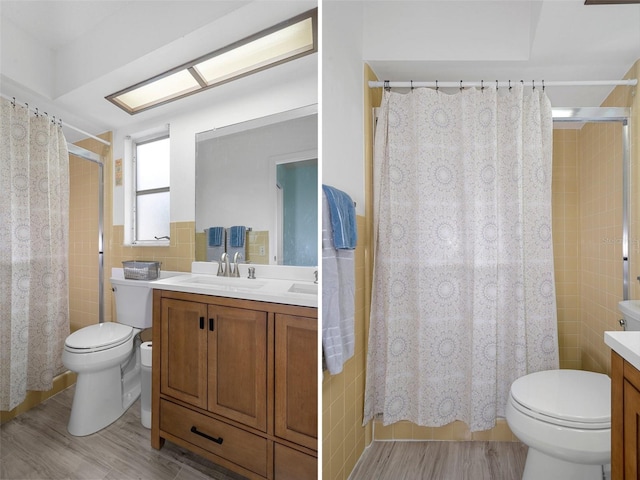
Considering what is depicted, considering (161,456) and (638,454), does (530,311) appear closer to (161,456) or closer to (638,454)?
Result: (638,454)

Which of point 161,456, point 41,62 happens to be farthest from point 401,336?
point 41,62

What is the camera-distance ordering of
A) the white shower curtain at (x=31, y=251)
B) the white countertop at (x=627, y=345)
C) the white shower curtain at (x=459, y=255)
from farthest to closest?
1. the white shower curtain at (x=459, y=255)
2. the white countertop at (x=627, y=345)
3. the white shower curtain at (x=31, y=251)

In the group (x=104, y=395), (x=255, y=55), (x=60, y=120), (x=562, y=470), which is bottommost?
(x=562, y=470)

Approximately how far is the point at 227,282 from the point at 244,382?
0.46ft

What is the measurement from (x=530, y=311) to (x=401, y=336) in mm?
586

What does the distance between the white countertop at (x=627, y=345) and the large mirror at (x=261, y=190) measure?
1.99 ft

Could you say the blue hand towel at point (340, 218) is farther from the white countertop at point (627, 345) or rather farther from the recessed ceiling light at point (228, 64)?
the white countertop at point (627, 345)

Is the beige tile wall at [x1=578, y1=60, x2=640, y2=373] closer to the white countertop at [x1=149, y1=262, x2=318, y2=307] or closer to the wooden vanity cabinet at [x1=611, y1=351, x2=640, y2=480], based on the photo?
the wooden vanity cabinet at [x1=611, y1=351, x2=640, y2=480]

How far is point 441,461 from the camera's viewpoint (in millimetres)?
1479

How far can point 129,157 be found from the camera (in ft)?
1.10

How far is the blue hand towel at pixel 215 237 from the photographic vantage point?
401 mm

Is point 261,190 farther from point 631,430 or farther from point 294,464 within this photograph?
point 631,430

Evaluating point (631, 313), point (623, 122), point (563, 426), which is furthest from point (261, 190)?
point (623, 122)

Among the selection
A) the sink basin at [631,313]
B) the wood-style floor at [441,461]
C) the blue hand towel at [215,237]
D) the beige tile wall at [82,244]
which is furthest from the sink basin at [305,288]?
the sink basin at [631,313]
